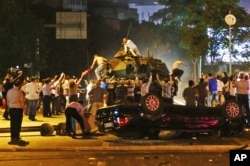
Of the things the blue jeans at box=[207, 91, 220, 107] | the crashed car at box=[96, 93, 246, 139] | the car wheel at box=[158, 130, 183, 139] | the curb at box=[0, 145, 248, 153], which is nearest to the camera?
the curb at box=[0, 145, 248, 153]

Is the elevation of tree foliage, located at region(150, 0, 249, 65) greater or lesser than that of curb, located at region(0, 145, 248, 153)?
greater

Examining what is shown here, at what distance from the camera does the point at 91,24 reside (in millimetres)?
70562

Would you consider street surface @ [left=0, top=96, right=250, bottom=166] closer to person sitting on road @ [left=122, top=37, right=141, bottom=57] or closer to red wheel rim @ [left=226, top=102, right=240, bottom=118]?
red wheel rim @ [left=226, top=102, right=240, bottom=118]

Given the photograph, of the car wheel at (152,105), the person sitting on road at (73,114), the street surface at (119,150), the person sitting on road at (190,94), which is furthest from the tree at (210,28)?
the car wheel at (152,105)

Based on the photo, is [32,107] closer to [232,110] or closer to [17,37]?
[232,110]

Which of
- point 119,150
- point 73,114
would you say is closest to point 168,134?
point 119,150

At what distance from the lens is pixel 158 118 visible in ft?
52.1

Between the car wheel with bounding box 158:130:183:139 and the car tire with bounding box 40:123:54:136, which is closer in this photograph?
the car wheel with bounding box 158:130:183:139

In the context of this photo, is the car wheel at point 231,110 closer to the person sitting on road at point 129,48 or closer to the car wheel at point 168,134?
the car wheel at point 168,134

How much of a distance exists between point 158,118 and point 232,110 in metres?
2.36

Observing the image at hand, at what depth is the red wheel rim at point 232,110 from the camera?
658 inches

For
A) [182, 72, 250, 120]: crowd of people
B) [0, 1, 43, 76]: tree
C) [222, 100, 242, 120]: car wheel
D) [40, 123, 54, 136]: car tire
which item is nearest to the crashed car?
[222, 100, 242, 120]: car wheel

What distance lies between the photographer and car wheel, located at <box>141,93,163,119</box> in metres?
15.8

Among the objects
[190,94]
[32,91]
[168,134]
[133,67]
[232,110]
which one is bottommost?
[168,134]
